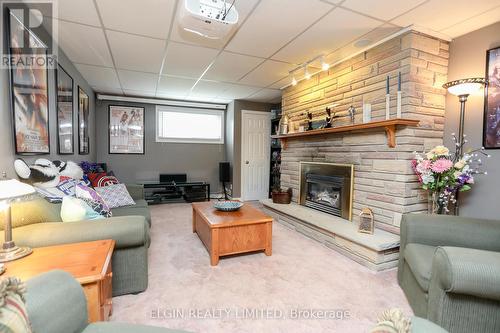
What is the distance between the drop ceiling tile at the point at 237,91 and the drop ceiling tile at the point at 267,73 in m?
0.27

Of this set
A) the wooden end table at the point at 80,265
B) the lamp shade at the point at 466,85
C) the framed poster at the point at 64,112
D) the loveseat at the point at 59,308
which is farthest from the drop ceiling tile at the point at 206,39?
the loveseat at the point at 59,308

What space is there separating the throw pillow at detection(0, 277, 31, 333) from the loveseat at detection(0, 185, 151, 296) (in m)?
0.96

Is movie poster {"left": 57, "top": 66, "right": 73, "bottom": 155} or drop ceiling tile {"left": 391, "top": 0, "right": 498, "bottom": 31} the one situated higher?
drop ceiling tile {"left": 391, "top": 0, "right": 498, "bottom": 31}

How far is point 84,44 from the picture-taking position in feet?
8.50

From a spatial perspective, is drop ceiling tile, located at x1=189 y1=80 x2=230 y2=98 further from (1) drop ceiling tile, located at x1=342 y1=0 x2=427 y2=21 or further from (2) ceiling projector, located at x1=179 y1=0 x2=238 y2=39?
(1) drop ceiling tile, located at x1=342 y1=0 x2=427 y2=21

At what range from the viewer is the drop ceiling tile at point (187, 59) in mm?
Answer: 2678

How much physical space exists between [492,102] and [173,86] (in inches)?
163

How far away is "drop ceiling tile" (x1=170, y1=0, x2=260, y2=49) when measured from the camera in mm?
1898

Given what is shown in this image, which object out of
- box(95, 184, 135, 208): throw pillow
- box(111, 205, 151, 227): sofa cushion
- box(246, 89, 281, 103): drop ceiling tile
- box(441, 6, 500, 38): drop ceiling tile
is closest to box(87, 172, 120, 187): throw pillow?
box(95, 184, 135, 208): throw pillow

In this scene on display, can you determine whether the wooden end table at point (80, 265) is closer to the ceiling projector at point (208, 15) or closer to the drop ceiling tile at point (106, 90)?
the ceiling projector at point (208, 15)

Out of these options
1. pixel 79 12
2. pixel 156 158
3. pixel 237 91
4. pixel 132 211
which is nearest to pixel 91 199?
pixel 132 211

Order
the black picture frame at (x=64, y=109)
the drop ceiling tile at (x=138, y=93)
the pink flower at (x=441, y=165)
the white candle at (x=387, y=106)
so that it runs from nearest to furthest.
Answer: the pink flower at (x=441, y=165)
the white candle at (x=387, y=106)
the black picture frame at (x=64, y=109)
the drop ceiling tile at (x=138, y=93)

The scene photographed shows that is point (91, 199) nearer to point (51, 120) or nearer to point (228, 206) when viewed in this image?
point (51, 120)

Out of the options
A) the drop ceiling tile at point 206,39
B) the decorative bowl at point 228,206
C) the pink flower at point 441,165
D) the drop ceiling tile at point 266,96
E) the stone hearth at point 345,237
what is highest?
the drop ceiling tile at point 266,96
